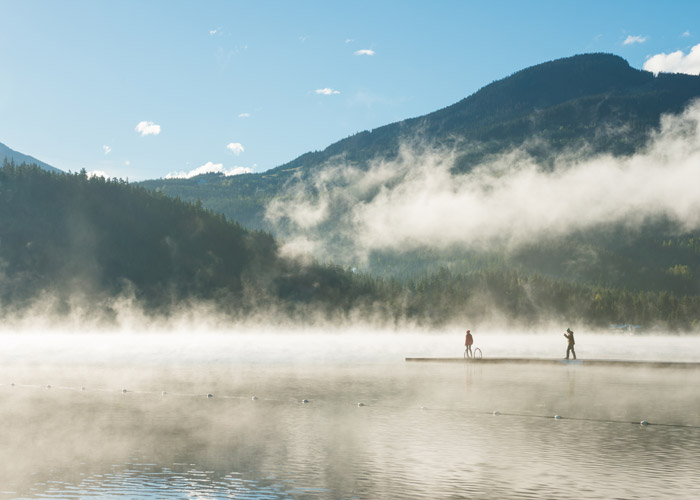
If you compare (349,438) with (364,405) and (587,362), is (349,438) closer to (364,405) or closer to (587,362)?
(364,405)

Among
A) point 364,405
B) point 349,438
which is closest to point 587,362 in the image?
point 364,405

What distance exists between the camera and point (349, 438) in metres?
25.6

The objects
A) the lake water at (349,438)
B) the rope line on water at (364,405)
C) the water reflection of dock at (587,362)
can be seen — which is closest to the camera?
the lake water at (349,438)

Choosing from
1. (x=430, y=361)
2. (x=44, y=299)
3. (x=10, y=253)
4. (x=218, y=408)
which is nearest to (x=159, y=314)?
(x=44, y=299)

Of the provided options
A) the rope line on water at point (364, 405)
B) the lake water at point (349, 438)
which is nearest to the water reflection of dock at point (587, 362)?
the lake water at point (349, 438)

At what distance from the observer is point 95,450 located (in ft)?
77.0

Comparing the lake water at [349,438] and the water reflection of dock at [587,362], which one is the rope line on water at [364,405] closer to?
the lake water at [349,438]

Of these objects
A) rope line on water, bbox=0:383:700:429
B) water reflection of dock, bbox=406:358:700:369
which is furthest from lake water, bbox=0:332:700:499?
water reflection of dock, bbox=406:358:700:369

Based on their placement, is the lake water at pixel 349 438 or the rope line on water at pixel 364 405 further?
the rope line on water at pixel 364 405

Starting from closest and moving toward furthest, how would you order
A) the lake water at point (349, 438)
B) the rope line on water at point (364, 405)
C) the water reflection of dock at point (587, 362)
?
the lake water at point (349, 438)
the rope line on water at point (364, 405)
the water reflection of dock at point (587, 362)

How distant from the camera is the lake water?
18609 millimetres

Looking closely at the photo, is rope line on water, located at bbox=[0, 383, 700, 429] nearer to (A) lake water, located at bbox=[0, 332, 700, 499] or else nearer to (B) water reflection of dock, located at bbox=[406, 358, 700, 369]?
(A) lake water, located at bbox=[0, 332, 700, 499]

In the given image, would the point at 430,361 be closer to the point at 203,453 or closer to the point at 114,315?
the point at 203,453

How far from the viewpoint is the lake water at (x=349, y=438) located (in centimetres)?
1861
